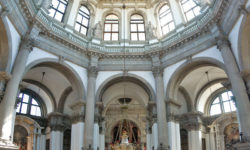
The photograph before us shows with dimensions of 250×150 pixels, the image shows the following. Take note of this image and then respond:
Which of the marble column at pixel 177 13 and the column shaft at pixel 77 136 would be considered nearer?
the column shaft at pixel 77 136

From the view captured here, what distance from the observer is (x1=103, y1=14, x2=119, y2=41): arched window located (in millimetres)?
19891

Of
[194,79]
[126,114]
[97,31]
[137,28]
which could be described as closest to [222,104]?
[194,79]

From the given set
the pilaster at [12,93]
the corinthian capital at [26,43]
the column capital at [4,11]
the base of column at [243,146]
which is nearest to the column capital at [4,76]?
the pilaster at [12,93]

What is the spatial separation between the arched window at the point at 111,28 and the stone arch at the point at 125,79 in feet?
12.6

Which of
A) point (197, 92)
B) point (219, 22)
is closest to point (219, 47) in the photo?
point (219, 22)

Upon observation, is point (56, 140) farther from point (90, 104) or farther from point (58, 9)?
point (58, 9)

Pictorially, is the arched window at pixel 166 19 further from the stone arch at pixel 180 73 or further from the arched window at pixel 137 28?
the stone arch at pixel 180 73

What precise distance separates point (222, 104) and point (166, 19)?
335 inches

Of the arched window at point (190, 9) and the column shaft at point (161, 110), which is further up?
the arched window at point (190, 9)

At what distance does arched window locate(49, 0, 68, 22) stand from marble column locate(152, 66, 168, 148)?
27.1ft

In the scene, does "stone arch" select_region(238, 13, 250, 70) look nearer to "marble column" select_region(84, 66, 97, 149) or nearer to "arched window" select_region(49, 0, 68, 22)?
"marble column" select_region(84, 66, 97, 149)

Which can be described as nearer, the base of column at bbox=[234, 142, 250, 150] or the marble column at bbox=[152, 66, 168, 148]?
the base of column at bbox=[234, 142, 250, 150]

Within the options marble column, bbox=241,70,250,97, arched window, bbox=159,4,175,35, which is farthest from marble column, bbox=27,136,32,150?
marble column, bbox=241,70,250,97

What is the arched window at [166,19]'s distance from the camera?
18922 millimetres
